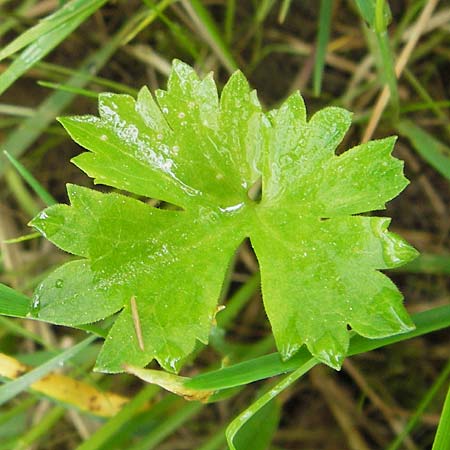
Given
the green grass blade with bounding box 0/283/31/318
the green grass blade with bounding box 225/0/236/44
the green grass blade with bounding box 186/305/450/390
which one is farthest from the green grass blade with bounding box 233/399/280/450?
the green grass blade with bounding box 225/0/236/44

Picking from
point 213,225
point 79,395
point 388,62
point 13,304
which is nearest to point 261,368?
point 213,225

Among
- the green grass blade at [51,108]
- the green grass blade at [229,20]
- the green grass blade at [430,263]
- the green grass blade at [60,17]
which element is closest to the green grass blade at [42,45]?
the green grass blade at [60,17]

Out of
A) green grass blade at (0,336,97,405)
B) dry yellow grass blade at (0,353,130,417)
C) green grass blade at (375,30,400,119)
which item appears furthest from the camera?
dry yellow grass blade at (0,353,130,417)

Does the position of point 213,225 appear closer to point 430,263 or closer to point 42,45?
point 42,45

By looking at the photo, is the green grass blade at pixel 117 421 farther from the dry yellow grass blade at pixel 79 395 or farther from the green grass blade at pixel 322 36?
the green grass blade at pixel 322 36

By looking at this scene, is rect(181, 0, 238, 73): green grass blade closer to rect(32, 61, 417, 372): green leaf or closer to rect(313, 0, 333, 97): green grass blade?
rect(313, 0, 333, 97): green grass blade

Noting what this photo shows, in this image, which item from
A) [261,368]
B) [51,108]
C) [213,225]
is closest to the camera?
[261,368]
